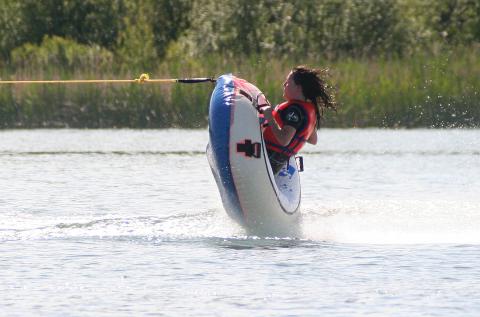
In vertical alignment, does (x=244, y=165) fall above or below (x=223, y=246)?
above

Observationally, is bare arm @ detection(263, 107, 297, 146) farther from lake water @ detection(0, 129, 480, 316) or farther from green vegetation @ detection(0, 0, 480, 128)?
green vegetation @ detection(0, 0, 480, 128)

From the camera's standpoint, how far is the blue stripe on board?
Result: 41.3 feet

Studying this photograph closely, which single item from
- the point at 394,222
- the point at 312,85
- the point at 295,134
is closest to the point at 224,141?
the point at 295,134

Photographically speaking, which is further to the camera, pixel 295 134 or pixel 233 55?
pixel 233 55

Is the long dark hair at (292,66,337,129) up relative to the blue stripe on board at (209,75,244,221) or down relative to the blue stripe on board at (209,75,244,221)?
up

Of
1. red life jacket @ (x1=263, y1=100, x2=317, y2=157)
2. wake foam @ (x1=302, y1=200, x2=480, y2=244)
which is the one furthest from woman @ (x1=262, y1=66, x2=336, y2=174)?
wake foam @ (x1=302, y1=200, x2=480, y2=244)

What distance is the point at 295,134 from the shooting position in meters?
12.9

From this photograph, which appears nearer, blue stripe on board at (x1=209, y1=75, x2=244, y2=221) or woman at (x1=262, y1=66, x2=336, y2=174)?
blue stripe on board at (x1=209, y1=75, x2=244, y2=221)

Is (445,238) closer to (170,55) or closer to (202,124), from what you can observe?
(202,124)

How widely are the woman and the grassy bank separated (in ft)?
45.0

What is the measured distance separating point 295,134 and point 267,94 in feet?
46.0

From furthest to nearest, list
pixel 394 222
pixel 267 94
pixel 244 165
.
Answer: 1. pixel 267 94
2. pixel 394 222
3. pixel 244 165

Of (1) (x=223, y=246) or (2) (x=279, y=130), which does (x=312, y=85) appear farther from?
(1) (x=223, y=246)

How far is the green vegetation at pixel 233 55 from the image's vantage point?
1070 inches
